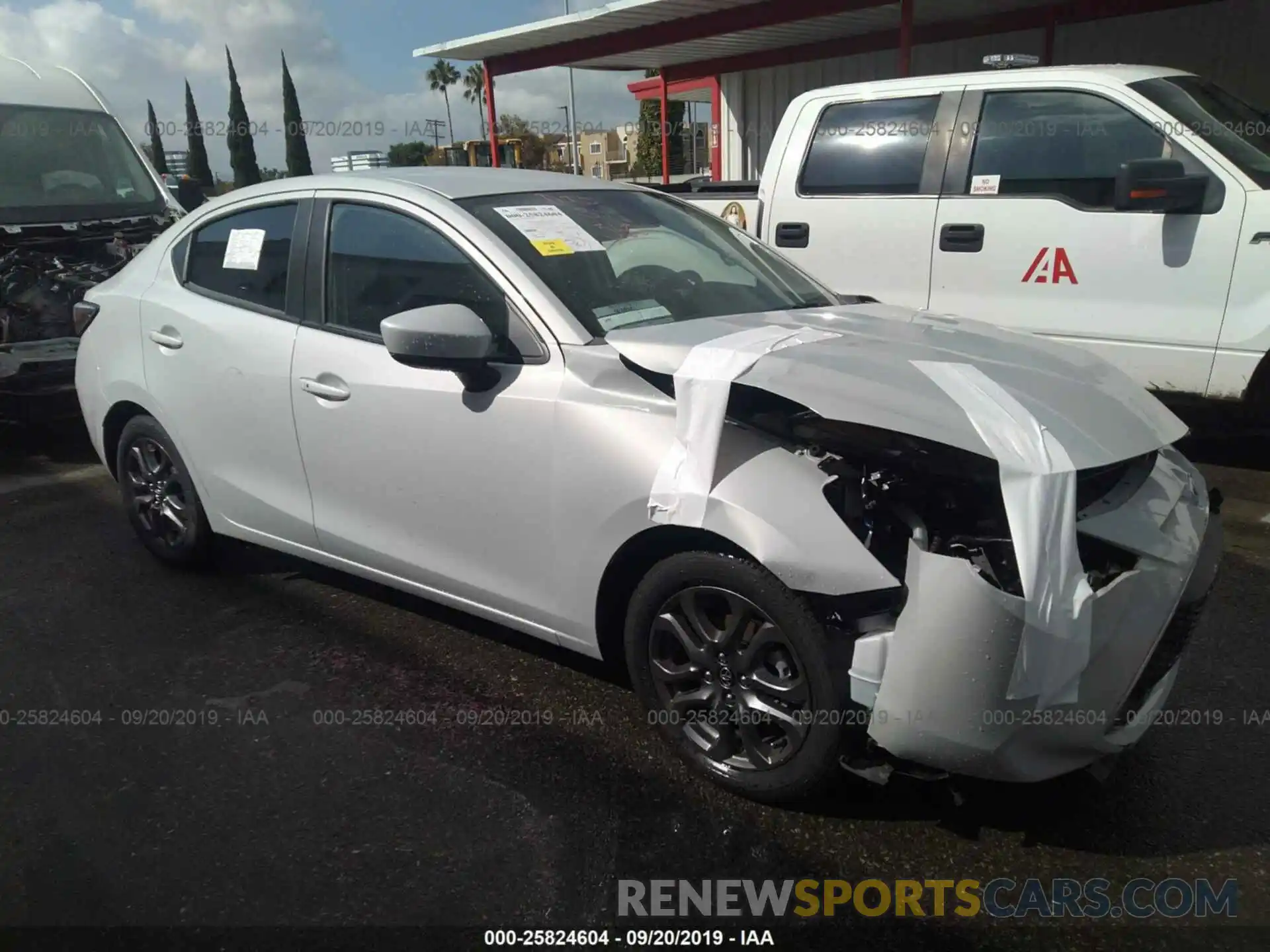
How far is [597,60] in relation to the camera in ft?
44.5

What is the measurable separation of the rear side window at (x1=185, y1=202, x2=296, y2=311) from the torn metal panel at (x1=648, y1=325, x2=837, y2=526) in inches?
70.1

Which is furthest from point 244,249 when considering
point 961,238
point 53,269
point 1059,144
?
point 53,269

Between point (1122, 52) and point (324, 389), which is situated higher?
point (1122, 52)

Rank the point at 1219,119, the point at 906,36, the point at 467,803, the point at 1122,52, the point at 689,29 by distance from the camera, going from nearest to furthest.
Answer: the point at 467,803 → the point at 1219,119 → the point at 906,36 → the point at 1122,52 → the point at 689,29

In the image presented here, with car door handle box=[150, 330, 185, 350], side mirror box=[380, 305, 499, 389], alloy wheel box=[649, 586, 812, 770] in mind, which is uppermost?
side mirror box=[380, 305, 499, 389]

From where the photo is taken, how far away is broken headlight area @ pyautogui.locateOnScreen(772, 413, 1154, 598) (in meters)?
2.24

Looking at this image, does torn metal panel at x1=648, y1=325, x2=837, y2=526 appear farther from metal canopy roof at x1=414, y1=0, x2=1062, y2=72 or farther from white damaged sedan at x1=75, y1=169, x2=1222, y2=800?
metal canopy roof at x1=414, y1=0, x2=1062, y2=72

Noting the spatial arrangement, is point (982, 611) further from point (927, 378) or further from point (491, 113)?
point (491, 113)

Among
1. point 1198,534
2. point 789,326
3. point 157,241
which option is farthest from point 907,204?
point 157,241

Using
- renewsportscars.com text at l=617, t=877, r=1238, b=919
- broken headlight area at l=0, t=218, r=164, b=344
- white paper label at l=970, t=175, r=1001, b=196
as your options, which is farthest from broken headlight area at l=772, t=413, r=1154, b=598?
broken headlight area at l=0, t=218, r=164, b=344

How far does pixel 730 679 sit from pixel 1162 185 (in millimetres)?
3599

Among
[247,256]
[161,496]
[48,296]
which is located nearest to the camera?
[247,256]

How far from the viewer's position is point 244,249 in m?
3.77

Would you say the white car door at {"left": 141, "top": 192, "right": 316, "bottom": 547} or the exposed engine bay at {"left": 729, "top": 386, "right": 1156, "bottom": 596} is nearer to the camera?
the exposed engine bay at {"left": 729, "top": 386, "right": 1156, "bottom": 596}
